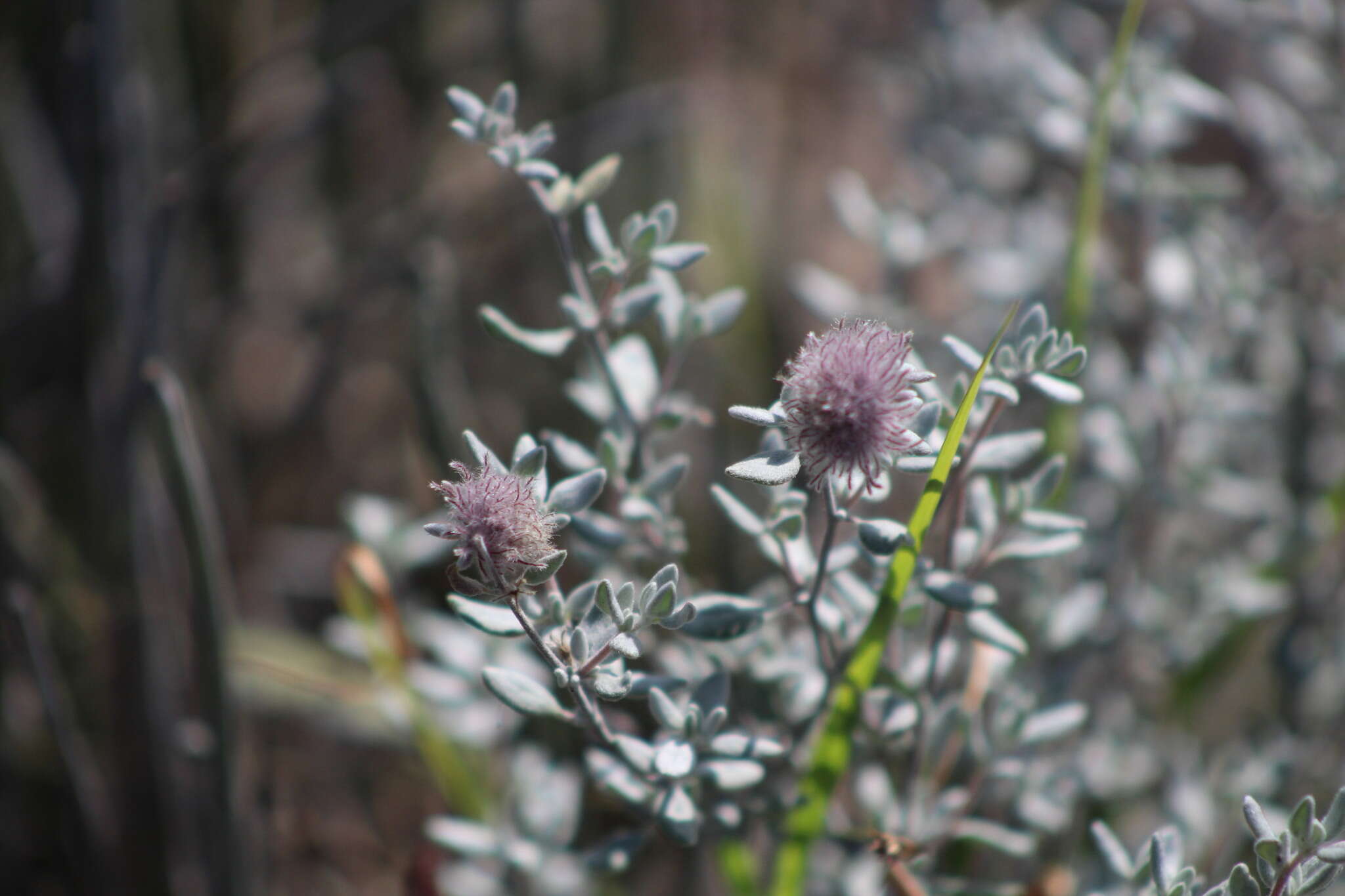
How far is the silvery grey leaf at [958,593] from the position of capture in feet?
1.42

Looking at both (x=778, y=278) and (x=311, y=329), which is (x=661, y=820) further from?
(x=778, y=278)

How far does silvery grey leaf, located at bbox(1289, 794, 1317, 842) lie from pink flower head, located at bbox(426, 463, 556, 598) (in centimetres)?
29

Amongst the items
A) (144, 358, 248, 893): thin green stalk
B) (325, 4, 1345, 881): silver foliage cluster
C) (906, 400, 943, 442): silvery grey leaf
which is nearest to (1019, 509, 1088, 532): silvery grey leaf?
(325, 4, 1345, 881): silver foliage cluster

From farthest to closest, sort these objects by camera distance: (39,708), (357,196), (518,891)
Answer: (357,196) → (39,708) → (518,891)

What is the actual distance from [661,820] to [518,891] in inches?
11.4

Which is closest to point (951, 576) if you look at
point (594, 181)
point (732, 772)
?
point (732, 772)

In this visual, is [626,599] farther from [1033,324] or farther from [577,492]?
[1033,324]

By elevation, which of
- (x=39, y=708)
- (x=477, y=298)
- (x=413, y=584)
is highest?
(x=477, y=298)

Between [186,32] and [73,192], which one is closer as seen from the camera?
[73,192]

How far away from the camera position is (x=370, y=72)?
1.20 meters

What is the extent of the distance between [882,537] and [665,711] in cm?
12

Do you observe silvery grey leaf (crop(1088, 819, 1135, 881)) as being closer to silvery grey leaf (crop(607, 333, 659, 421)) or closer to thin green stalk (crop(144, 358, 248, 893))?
silvery grey leaf (crop(607, 333, 659, 421))

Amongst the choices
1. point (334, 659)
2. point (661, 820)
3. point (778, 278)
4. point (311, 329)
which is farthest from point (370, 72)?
point (661, 820)

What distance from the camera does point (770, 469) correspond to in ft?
1.12
